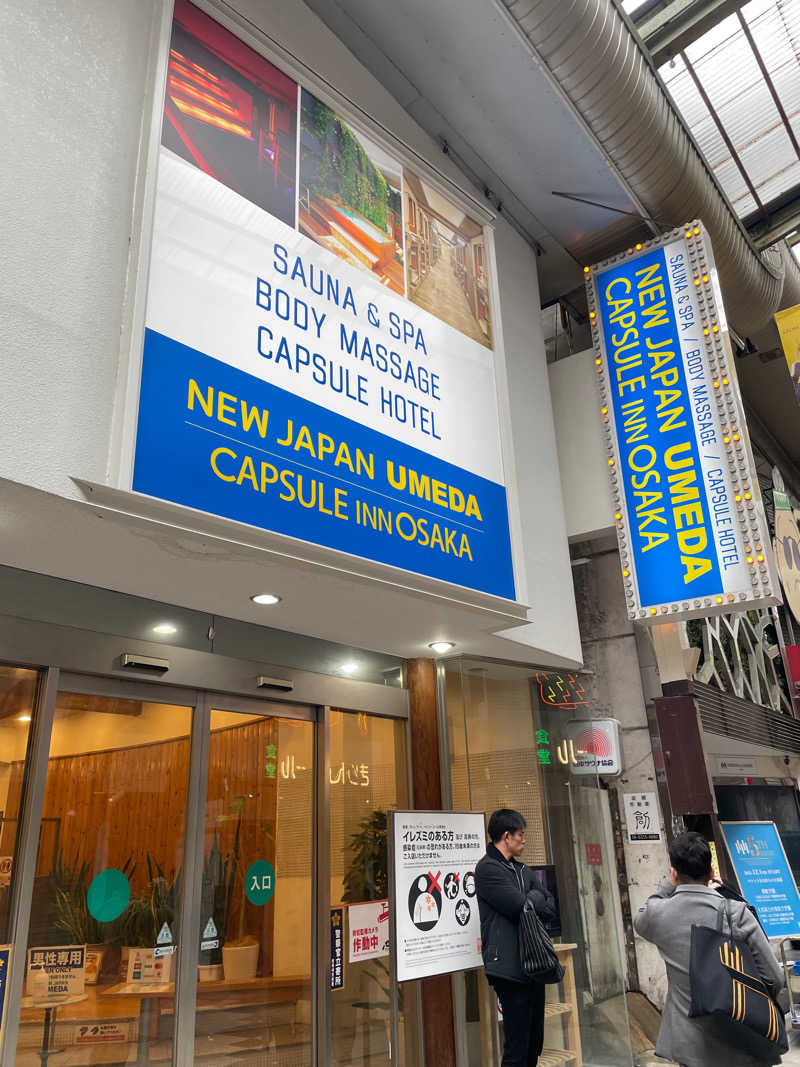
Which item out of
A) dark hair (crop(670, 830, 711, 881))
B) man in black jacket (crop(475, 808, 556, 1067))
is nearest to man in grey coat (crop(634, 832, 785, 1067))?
dark hair (crop(670, 830, 711, 881))

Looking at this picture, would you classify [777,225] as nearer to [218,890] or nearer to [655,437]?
[655,437]

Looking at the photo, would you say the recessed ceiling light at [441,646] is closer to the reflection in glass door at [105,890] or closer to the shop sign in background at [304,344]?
the shop sign in background at [304,344]

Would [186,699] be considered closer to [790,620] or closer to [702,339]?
[702,339]

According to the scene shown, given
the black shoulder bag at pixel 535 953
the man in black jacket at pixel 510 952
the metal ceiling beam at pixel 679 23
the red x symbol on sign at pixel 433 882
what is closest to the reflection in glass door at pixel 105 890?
the red x symbol on sign at pixel 433 882

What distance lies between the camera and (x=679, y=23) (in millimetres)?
5730

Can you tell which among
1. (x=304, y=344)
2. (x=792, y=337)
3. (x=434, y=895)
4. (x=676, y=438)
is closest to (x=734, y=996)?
(x=434, y=895)

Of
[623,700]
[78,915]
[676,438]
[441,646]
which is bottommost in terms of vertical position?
[78,915]

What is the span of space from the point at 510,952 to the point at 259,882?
52.4 inches

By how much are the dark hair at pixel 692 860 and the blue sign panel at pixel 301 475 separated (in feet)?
5.37

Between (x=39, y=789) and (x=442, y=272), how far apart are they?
11.8 feet

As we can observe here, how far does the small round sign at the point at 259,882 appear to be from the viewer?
403 centimetres

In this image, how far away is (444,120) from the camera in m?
5.51

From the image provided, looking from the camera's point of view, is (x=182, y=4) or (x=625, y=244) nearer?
(x=182, y=4)

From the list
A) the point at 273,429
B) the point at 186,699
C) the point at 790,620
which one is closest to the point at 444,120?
the point at 273,429
